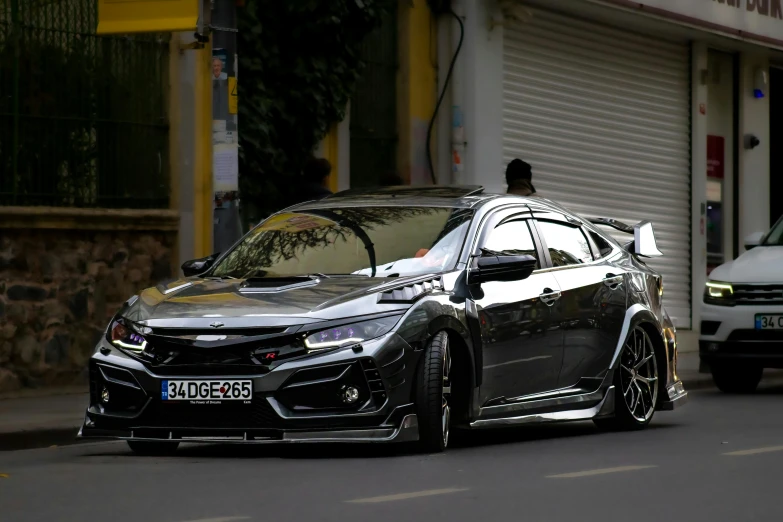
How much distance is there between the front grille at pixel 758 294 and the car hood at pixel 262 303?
286 inches

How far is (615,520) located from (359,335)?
258cm

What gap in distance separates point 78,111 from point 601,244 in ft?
19.0

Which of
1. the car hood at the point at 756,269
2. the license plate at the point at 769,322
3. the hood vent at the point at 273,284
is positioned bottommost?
the license plate at the point at 769,322

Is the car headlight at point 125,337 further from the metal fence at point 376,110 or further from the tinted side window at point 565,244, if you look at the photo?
the metal fence at point 376,110

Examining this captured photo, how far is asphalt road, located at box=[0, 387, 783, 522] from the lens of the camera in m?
7.66

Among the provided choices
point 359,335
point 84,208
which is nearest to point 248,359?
point 359,335

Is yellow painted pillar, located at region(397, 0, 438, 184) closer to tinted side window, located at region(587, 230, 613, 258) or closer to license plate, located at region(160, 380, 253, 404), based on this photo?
tinted side window, located at region(587, 230, 613, 258)

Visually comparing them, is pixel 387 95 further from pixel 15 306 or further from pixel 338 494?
pixel 338 494

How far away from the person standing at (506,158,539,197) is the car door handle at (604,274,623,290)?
4.06m

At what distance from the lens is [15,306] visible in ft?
51.7

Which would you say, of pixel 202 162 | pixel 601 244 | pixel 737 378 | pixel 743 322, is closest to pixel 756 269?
pixel 743 322

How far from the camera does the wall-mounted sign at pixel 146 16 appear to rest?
1465cm

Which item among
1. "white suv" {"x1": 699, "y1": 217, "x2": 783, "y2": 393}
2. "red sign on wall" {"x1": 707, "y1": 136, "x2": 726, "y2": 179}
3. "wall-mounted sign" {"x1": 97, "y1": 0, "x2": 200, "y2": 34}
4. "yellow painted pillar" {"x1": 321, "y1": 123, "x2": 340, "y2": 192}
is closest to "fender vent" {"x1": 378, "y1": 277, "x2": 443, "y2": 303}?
"wall-mounted sign" {"x1": 97, "y1": 0, "x2": 200, "y2": 34}

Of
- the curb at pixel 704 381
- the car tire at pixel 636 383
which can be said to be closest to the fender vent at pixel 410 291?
the car tire at pixel 636 383
